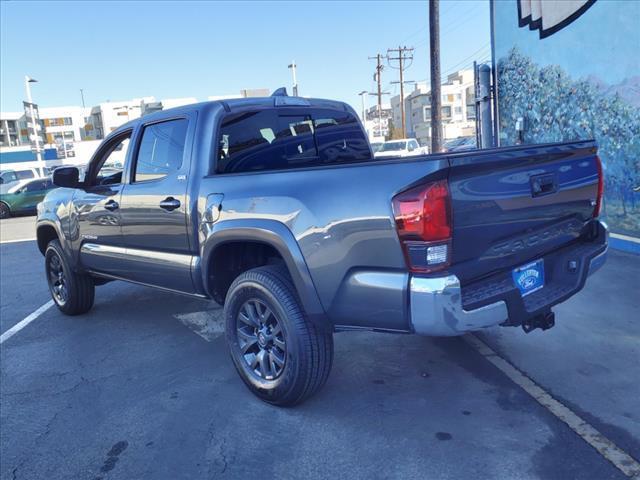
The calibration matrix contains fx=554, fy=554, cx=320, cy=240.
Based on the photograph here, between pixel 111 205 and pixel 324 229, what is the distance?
8.26ft

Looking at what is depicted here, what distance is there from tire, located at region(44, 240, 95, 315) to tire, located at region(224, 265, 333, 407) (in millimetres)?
2731

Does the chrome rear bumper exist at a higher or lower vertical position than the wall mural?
lower

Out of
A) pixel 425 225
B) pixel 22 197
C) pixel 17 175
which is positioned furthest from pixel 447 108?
pixel 425 225

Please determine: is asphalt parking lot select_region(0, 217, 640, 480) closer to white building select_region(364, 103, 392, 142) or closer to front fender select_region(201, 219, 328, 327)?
front fender select_region(201, 219, 328, 327)

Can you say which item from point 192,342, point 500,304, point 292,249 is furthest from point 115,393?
point 500,304

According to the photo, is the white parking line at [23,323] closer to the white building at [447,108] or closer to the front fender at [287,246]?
the front fender at [287,246]

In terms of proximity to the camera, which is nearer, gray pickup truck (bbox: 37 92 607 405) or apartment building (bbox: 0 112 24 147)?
gray pickup truck (bbox: 37 92 607 405)

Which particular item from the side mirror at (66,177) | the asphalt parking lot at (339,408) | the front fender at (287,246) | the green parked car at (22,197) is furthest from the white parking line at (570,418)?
the green parked car at (22,197)

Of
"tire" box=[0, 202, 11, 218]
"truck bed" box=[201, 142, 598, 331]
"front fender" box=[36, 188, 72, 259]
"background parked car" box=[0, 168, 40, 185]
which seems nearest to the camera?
"truck bed" box=[201, 142, 598, 331]

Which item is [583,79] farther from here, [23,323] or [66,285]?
[23,323]

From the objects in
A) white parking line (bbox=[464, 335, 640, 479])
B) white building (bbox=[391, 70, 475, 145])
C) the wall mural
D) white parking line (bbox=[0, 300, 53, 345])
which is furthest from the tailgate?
white building (bbox=[391, 70, 475, 145])

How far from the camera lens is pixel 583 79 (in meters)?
7.91

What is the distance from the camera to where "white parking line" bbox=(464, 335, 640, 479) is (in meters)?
2.75

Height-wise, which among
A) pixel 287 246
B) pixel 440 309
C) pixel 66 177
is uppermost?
pixel 66 177
